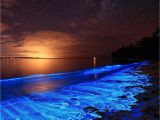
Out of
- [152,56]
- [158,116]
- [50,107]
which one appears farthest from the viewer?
[152,56]

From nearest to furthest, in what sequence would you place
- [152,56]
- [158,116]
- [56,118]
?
[158,116] → [56,118] → [152,56]

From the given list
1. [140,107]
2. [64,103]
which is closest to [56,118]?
[64,103]

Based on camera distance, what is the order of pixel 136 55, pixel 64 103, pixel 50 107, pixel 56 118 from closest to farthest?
pixel 56 118
pixel 50 107
pixel 64 103
pixel 136 55

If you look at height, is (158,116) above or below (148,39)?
below

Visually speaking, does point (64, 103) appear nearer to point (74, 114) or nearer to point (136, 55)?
point (74, 114)

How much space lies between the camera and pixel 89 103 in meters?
10.9

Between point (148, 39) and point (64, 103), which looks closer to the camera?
point (64, 103)

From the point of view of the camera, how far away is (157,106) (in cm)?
902

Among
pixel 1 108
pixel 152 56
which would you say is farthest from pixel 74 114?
pixel 152 56

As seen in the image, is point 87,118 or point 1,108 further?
point 1,108

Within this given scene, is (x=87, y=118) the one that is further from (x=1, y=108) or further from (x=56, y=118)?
(x=1, y=108)

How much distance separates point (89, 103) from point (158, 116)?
3.90 meters

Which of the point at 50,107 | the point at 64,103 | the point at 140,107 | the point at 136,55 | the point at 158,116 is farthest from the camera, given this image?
the point at 136,55

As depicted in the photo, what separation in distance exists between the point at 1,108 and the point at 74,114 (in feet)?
13.3
